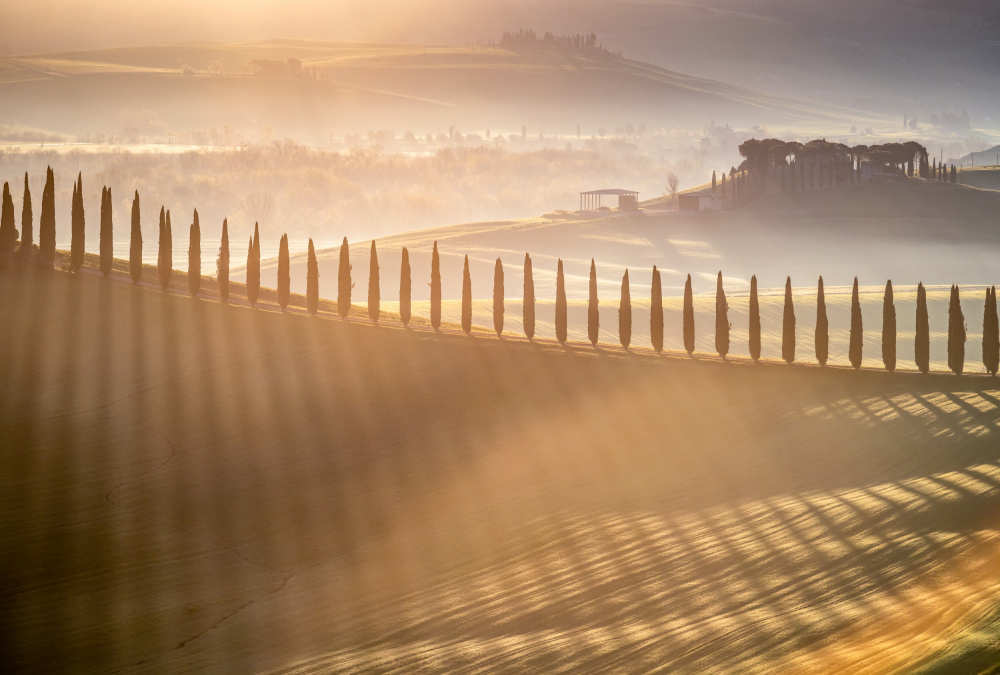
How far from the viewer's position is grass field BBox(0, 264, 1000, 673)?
25.0 meters

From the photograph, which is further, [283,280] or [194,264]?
[283,280]

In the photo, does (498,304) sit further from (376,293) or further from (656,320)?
(656,320)

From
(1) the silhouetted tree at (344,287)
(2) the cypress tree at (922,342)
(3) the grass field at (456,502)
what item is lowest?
(3) the grass field at (456,502)

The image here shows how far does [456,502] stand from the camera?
116 ft

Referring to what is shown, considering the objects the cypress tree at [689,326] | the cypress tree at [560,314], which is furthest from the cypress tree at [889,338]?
the cypress tree at [560,314]

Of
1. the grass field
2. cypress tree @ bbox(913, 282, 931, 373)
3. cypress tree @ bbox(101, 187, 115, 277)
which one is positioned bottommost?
the grass field

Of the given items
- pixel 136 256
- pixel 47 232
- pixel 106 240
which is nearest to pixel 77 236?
pixel 106 240

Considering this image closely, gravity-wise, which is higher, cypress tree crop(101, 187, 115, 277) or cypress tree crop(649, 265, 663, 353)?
cypress tree crop(101, 187, 115, 277)

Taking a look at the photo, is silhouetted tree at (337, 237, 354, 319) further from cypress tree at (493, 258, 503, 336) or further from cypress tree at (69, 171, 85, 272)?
cypress tree at (69, 171, 85, 272)

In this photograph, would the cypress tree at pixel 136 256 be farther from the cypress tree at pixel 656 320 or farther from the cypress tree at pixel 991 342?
the cypress tree at pixel 991 342

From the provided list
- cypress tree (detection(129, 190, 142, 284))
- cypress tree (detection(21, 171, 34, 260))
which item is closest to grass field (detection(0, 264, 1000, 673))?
cypress tree (detection(129, 190, 142, 284))

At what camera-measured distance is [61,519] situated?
1309 inches

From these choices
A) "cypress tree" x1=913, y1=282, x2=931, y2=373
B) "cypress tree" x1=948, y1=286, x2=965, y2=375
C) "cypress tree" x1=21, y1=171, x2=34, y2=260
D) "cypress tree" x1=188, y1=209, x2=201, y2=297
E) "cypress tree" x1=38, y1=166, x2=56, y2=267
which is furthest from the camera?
"cypress tree" x1=913, y1=282, x2=931, y2=373

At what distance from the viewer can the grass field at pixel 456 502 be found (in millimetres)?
25000
